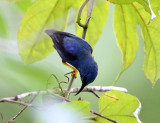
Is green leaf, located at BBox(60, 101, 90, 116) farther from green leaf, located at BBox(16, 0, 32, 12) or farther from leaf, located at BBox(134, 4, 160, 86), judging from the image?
leaf, located at BBox(134, 4, 160, 86)

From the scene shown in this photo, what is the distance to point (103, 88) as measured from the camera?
62.1 inches

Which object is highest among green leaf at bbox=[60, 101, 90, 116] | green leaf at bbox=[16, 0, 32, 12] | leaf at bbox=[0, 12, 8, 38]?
green leaf at bbox=[16, 0, 32, 12]

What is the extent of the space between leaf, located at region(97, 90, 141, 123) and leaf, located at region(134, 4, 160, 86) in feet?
1.89

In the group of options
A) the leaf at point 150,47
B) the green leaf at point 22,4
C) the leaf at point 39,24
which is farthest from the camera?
the leaf at point 150,47

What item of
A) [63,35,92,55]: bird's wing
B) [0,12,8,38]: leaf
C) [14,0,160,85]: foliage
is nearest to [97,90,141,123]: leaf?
[0,12,8,38]: leaf

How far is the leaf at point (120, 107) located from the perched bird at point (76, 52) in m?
0.68

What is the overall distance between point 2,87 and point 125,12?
111 cm

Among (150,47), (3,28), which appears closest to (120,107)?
(3,28)

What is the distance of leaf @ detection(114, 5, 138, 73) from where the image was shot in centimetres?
177

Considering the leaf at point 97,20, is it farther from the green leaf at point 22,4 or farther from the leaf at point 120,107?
the leaf at point 120,107

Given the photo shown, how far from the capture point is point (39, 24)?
1716 mm

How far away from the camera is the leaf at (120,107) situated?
1.15 metres

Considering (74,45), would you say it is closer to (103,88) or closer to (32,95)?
(103,88)

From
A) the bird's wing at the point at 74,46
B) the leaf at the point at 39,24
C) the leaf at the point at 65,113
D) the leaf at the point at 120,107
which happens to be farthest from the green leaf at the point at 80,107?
the bird's wing at the point at 74,46
